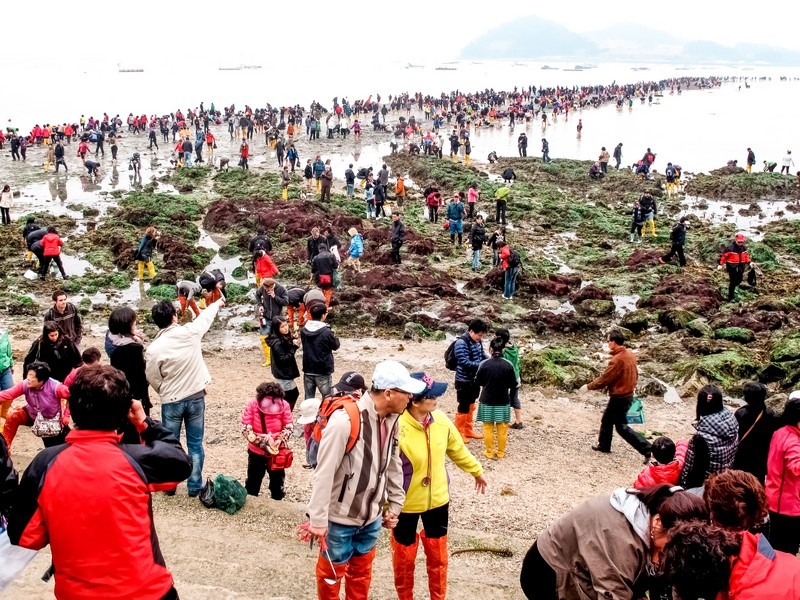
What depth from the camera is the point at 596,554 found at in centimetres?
326

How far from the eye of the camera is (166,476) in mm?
3078

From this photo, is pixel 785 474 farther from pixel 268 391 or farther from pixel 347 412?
pixel 268 391

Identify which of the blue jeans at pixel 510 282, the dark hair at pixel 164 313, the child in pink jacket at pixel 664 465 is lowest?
the blue jeans at pixel 510 282

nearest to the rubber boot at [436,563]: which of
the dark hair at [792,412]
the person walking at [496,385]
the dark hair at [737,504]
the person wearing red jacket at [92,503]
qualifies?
the dark hair at [737,504]

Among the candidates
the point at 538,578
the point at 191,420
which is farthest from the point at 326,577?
the point at 191,420

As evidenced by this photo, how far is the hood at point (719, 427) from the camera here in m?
Answer: 5.53

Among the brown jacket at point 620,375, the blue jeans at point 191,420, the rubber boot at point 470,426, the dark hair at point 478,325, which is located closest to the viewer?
the blue jeans at point 191,420

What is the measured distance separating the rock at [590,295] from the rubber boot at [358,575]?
12.6m

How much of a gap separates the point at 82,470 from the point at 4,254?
18.0 meters

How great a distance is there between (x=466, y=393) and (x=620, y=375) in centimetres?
183

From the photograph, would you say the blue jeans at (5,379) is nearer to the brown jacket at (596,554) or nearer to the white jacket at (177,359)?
the white jacket at (177,359)

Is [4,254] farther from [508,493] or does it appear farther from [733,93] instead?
[733,93]

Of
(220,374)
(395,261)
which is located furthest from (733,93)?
(220,374)

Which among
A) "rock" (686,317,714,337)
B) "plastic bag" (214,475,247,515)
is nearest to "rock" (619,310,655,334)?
"rock" (686,317,714,337)
